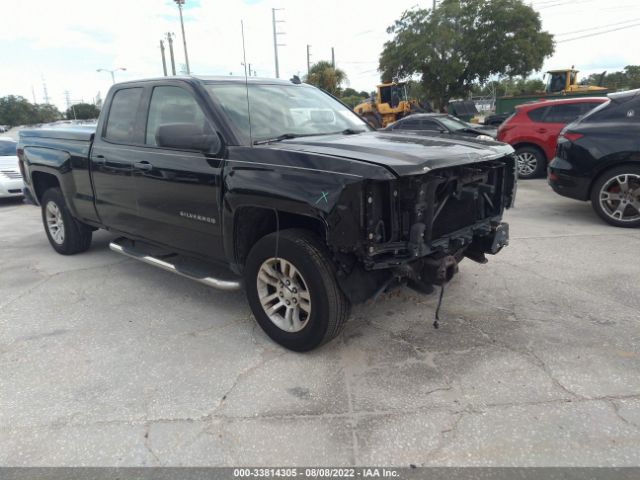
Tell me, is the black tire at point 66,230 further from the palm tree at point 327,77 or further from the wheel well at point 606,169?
the palm tree at point 327,77

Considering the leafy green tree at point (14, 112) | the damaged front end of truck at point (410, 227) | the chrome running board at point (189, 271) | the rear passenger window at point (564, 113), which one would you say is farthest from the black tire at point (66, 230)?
the leafy green tree at point (14, 112)

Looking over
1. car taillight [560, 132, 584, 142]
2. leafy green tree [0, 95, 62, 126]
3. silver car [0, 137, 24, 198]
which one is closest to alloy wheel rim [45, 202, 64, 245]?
silver car [0, 137, 24, 198]

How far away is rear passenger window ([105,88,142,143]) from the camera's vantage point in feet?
14.7

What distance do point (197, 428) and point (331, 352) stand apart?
43.4 inches

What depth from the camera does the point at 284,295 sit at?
3412mm

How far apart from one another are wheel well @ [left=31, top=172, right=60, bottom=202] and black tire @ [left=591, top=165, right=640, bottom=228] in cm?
690

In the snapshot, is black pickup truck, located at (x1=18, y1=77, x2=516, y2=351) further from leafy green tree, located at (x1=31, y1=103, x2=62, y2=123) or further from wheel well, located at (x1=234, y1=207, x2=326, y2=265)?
leafy green tree, located at (x1=31, y1=103, x2=62, y2=123)

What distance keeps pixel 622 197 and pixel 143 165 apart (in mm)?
5819

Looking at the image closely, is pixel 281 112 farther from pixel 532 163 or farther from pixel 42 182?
pixel 532 163

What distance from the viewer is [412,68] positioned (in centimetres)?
3197

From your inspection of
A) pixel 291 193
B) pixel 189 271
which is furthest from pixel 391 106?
pixel 291 193

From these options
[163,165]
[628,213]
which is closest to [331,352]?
[163,165]

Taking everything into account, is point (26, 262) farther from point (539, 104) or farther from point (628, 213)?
point (539, 104)

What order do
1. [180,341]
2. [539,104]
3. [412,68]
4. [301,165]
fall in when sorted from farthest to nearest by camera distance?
[412,68]
[539,104]
[180,341]
[301,165]
